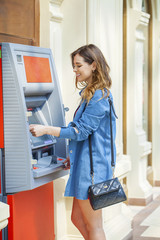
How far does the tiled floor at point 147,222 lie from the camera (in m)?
4.11

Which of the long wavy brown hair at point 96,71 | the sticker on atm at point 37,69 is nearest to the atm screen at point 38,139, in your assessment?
the sticker on atm at point 37,69

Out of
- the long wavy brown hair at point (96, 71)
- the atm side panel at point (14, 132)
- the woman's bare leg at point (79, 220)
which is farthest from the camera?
the woman's bare leg at point (79, 220)

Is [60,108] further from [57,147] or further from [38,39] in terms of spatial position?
[38,39]

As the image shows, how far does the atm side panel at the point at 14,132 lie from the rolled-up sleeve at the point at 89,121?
24 centimetres

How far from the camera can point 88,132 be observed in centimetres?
245

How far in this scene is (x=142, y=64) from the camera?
18.6 feet

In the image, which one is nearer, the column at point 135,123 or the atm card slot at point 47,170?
the atm card slot at point 47,170

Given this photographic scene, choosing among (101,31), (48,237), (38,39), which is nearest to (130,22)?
(101,31)

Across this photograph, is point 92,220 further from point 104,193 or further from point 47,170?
point 47,170

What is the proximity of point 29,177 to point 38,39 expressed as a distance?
1.10 m

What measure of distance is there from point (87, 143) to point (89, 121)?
15 cm

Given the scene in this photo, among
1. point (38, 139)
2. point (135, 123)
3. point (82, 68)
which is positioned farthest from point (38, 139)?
point (135, 123)

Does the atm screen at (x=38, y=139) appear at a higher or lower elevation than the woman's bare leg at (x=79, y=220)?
higher

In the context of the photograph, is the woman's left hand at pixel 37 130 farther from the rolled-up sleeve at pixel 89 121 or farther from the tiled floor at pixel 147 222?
the tiled floor at pixel 147 222
